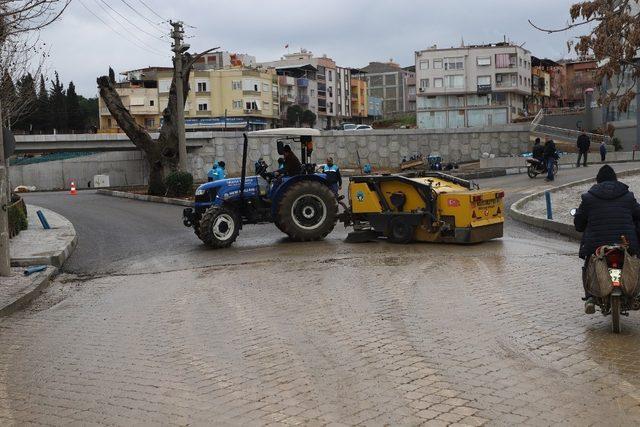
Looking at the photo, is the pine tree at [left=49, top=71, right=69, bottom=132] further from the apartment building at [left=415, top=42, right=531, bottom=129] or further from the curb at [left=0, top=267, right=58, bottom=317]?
the curb at [left=0, top=267, right=58, bottom=317]

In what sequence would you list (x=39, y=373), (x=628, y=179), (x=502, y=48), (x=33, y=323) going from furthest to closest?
(x=502, y=48) → (x=628, y=179) → (x=33, y=323) → (x=39, y=373)

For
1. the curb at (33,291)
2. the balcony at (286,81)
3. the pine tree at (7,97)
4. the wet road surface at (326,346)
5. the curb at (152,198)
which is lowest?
the curb at (33,291)

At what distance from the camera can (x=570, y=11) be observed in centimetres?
1266

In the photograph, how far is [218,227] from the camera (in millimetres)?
15617

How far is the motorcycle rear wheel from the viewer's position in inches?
299

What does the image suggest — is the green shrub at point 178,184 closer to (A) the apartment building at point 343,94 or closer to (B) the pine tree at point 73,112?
(B) the pine tree at point 73,112

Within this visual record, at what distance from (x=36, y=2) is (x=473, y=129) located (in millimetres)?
52783

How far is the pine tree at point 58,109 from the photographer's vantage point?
336 ft

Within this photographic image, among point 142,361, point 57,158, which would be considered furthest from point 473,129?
point 142,361

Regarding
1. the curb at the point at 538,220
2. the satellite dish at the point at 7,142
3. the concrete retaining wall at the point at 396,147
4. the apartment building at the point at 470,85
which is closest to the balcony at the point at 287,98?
the apartment building at the point at 470,85

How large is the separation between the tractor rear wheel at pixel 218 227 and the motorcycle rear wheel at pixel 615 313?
9.28 m

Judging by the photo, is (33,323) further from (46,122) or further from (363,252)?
(46,122)

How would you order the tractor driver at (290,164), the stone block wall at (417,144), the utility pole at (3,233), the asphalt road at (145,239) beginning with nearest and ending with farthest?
the utility pole at (3,233) → the asphalt road at (145,239) → the tractor driver at (290,164) → the stone block wall at (417,144)

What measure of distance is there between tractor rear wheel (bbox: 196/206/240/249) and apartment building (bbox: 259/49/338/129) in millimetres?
115148
